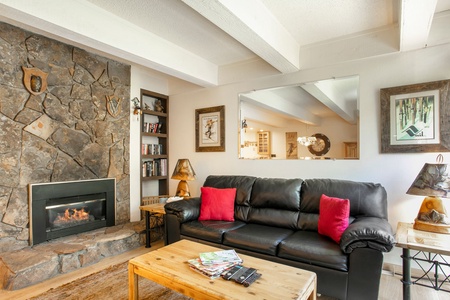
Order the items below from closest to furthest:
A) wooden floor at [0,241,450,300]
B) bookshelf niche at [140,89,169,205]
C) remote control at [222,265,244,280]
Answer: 1. remote control at [222,265,244,280]
2. wooden floor at [0,241,450,300]
3. bookshelf niche at [140,89,169,205]

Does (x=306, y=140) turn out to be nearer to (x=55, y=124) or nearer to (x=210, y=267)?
(x=210, y=267)

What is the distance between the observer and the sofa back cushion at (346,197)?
2.45 m

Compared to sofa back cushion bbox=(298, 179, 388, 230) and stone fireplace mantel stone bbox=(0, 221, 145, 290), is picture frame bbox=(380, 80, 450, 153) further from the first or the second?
stone fireplace mantel stone bbox=(0, 221, 145, 290)

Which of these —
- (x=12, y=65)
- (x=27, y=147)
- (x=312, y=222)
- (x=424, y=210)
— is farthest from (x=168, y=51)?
(x=424, y=210)

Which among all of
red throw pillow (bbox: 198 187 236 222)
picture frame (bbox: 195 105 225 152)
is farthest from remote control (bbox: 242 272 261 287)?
picture frame (bbox: 195 105 225 152)

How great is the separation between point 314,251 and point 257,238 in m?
0.53

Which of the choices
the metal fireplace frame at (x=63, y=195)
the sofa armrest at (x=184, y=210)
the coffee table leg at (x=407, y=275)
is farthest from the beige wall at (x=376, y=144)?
the metal fireplace frame at (x=63, y=195)

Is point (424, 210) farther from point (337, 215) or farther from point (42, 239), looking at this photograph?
point (42, 239)

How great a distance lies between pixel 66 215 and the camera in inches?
124

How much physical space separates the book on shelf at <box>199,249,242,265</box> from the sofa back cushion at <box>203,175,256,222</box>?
1148mm

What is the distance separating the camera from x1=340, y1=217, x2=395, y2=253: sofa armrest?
1859 mm

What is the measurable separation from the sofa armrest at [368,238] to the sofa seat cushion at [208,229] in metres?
1.16

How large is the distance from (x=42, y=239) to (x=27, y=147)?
1059 mm

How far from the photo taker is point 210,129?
398 cm
